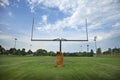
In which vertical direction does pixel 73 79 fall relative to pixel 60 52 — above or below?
below

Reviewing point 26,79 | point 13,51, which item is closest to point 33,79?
point 26,79

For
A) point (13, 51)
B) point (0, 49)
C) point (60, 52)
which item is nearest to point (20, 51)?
point (13, 51)

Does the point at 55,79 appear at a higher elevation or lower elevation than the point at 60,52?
lower

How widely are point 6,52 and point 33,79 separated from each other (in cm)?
13590

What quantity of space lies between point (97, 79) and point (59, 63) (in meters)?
6.66

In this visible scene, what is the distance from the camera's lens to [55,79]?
7.73 m

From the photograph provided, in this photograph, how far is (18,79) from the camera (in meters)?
7.75

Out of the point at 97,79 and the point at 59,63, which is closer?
the point at 97,79

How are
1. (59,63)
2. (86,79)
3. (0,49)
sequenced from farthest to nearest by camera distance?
(0,49) < (59,63) < (86,79)

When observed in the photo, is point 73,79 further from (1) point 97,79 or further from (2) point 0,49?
(2) point 0,49

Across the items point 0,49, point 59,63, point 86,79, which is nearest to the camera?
point 86,79

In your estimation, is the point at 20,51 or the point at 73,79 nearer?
the point at 73,79

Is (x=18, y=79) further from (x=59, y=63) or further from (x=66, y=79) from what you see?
(x=59, y=63)

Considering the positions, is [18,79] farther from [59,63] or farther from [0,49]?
[0,49]
